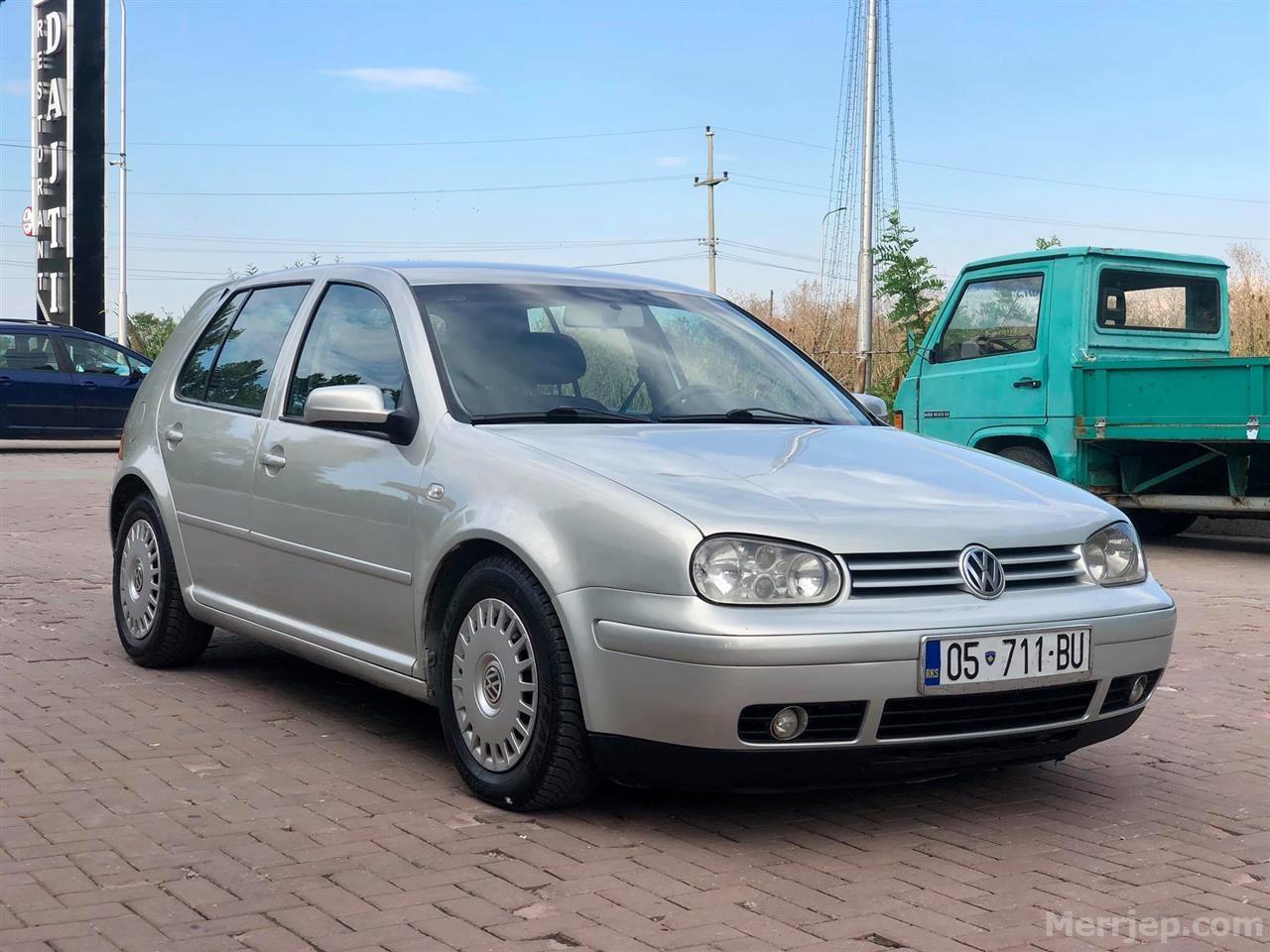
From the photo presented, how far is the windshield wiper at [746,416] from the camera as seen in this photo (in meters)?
4.97

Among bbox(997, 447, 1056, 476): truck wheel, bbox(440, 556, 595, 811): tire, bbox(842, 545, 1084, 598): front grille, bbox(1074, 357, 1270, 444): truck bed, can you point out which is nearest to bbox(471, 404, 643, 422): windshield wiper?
bbox(440, 556, 595, 811): tire

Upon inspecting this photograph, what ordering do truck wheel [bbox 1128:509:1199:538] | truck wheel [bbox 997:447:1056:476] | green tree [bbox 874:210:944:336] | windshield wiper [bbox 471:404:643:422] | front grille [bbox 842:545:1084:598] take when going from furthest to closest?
green tree [bbox 874:210:944:336]
truck wheel [bbox 1128:509:1199:538]
truck wheel [bbox 997:447:1056:476]
windshield wiper [bbox 471:404:643:422]
front grille [bbox 842:545:1084:598]

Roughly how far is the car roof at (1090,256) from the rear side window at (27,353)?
14695 millimetres

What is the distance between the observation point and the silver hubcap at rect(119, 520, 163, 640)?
251 inches

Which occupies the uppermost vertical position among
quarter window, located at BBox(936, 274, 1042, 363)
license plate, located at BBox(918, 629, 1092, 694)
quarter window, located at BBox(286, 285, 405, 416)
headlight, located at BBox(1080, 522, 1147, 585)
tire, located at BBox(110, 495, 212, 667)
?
quarter window, located at BBox(936, 274, 1042, 363)

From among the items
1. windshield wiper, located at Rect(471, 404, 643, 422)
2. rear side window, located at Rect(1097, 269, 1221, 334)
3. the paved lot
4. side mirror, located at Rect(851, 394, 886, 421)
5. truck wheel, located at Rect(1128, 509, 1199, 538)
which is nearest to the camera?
the paved lot

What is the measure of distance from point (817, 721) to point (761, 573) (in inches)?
15.7

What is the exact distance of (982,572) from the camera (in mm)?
4012

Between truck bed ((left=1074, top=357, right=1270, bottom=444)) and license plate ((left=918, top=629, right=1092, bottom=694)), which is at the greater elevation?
truck bed ((left=1074, top=357, right=1270, bottom=444))

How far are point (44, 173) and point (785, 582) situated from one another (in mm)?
36442

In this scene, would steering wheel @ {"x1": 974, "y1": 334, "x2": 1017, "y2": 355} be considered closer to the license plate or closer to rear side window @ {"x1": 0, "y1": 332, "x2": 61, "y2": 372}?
the license plate

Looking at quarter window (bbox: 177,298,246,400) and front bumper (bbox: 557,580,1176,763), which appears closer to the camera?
front bumper (bbox: 557,580,1176,763)

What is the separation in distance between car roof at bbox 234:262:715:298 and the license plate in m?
2.20

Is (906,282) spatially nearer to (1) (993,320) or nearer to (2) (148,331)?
(1) (993,320)
